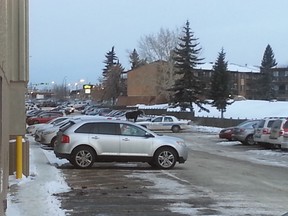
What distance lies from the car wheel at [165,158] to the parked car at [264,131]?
1076 cm

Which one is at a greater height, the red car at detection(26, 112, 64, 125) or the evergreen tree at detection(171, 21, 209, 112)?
the evergreen tree at detection(171, 21, 209, 112)

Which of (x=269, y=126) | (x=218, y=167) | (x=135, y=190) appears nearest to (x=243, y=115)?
(x=269, y=126)

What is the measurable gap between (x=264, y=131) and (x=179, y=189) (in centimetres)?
1579

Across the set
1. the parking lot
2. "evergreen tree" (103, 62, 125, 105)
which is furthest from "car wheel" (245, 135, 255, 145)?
"evergreen tree" (103, 62, 125, 105)

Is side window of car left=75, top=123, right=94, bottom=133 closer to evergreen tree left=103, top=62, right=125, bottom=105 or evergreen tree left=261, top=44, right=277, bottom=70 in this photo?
evergreen tree left=103, top=62, right=125, bottom=105

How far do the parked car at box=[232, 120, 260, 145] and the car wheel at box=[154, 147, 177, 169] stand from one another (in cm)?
1390

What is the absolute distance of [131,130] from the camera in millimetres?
17359

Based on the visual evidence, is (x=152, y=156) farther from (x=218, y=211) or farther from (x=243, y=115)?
(x=243, y=115)

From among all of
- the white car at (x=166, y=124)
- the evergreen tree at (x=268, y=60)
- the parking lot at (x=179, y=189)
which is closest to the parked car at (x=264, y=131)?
the parking lot at (x=179, y=189)

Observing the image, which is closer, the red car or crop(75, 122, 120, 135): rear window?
crop(75, 122, 120, 135): rear window

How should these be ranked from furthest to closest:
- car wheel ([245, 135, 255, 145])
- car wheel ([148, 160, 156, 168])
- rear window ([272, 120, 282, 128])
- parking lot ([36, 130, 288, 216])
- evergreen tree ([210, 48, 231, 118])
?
evergreen tree ([210, 48, 231, 118]) < car wheel ([245, 135, 255, 145]) < rear window ([272, 120, 282, 128]) < car wheel ([148, 160, 156, 168]) < parking lot ([36, 130, 288, 216])

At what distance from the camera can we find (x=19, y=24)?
37.9 ft

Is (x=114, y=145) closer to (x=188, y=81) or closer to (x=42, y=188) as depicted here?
(x=42, y=188)

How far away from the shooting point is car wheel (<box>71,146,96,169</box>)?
662 inches
